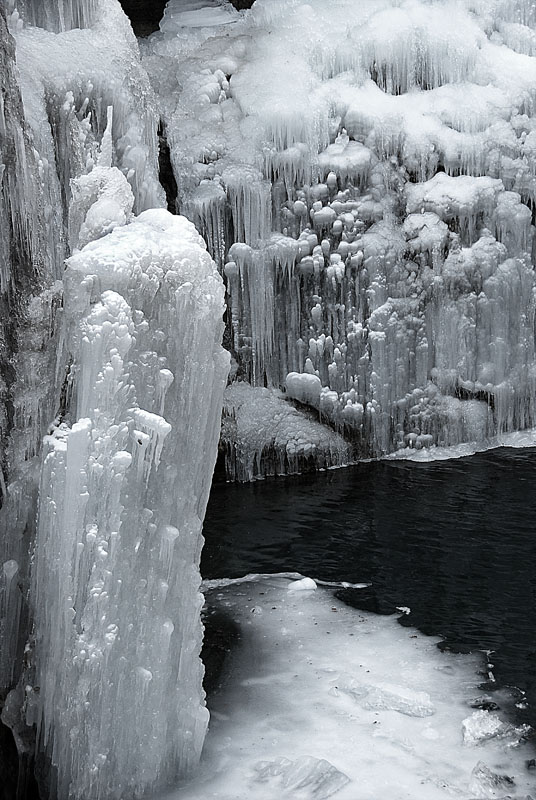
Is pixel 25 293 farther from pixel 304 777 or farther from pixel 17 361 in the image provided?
pixel 304 777

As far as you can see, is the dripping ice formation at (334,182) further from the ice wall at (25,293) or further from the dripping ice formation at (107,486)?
the dripping ice formation at (107,486)

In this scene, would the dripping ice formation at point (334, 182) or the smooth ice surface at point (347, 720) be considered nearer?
the smooth ice surface at point (347, 720)

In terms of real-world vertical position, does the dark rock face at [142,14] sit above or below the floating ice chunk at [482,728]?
above

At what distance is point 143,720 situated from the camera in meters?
4.38

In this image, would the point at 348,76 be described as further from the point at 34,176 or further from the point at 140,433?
the point at 140,433

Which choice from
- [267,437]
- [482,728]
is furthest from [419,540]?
[482,728]

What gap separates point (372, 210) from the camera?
10070 millimetres

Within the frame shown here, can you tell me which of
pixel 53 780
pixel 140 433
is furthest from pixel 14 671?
pixel 140 433

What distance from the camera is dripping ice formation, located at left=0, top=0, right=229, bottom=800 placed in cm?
417

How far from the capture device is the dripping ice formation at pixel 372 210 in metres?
9.87

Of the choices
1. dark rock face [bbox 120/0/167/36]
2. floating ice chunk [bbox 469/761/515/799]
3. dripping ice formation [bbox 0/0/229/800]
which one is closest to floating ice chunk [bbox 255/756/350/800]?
dripping ice formation [bbox 0/0/229/800]

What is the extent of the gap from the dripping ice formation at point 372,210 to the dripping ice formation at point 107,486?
511 cm

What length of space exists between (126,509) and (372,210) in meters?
6.49

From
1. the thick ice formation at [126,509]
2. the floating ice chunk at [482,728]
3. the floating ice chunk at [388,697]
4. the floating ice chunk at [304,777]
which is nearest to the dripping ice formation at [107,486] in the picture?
the thick ice formation at [126,509]
